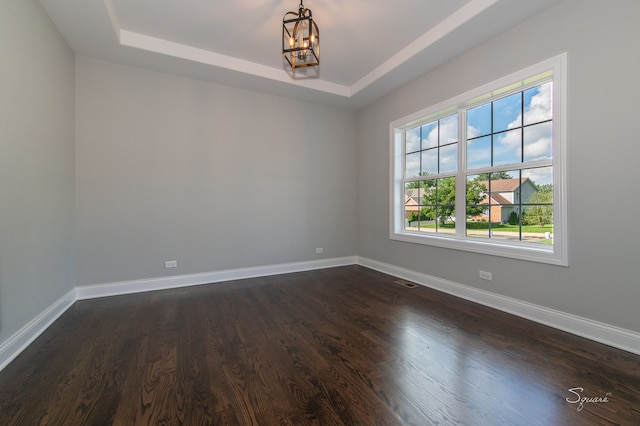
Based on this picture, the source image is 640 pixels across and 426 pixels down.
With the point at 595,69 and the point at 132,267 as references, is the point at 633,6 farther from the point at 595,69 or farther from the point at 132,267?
the point at 132,267

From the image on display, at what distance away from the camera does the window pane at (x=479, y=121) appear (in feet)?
10.2

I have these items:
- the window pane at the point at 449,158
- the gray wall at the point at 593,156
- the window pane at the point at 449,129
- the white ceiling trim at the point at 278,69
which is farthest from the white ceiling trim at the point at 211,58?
the gray wall at the point at 593,156

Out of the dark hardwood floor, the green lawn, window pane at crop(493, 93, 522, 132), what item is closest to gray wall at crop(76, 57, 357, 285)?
the dark hardwood floor

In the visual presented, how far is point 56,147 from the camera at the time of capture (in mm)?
2670

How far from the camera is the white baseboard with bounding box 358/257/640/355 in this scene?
203cm

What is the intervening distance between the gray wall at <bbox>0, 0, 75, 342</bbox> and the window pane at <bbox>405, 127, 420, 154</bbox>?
175 inches

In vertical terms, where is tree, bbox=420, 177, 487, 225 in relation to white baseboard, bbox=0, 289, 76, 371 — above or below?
above

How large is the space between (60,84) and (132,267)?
2210 millimetres

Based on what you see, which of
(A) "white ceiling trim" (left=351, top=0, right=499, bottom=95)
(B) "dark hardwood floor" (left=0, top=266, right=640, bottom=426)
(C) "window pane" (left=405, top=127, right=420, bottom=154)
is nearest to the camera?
(B) "dark hardwood floor" (left=0, top=266, right=640, bottom=426)

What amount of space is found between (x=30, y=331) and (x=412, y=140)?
4.93 metres

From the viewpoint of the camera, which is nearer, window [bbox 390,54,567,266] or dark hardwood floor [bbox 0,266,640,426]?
dark hardwood floor [bbox 0,266,640,426]

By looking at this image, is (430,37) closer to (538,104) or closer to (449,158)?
(538,104)

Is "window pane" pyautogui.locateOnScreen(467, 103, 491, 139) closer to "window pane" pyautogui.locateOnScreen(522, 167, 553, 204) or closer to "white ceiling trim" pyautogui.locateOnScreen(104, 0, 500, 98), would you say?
"window pane" pyautogui.locateOnScreen(522, 167, 553, 204)

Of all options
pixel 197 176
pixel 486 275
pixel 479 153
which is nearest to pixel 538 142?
pixel 479 153
